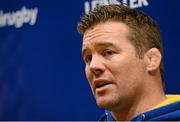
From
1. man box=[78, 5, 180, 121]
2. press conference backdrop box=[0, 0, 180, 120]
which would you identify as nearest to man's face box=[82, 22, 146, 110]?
man box=[78, 5, 180, 121]

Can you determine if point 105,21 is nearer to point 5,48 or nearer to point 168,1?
point 168,1

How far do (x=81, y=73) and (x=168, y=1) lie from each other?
0.47m

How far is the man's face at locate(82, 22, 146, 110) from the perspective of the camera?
1142 mm

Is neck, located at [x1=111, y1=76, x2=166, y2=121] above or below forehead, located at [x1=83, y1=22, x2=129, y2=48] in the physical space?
below

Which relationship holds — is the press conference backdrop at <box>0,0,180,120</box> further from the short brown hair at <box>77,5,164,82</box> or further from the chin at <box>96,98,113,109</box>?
the chin at <box>96,98,113,109</box>

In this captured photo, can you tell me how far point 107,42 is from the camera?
1166 mm

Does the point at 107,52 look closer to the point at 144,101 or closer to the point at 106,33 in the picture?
the point at 106,33

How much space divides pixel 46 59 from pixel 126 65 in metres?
0.74

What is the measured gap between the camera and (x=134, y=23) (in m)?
1.20

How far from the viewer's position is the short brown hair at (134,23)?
1.18m

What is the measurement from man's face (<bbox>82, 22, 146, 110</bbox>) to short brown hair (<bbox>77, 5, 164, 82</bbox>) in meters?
0.02

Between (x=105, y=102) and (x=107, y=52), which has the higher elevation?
(x=107, y=52)

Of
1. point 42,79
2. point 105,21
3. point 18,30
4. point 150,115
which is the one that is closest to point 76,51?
point 42,79

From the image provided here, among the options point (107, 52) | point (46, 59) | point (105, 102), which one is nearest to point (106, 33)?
point (107, 52)
